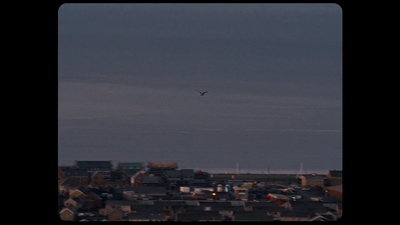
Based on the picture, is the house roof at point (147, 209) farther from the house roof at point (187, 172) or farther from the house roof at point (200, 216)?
the house roof at point (187, 172)

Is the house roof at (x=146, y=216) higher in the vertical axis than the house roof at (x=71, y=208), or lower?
lower

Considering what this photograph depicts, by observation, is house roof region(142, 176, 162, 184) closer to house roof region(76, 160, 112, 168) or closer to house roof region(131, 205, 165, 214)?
house roof region(76, 160, 112, 168)

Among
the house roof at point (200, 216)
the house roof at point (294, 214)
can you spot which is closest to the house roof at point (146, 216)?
the house roof at point (200, 216)

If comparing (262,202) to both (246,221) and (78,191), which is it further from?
(78,191)

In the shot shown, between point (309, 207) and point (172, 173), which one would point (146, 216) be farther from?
point (172, 173)

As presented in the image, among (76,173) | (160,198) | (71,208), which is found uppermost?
(76,173)

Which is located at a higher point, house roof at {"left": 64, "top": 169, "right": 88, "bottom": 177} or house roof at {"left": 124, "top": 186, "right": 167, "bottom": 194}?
house roof at {"left": 64, "top": 169, "right": 88, "bottom": 177}

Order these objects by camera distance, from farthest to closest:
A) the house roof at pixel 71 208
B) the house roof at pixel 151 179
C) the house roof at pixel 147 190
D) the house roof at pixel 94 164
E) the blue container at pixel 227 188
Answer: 1. the house roof at pixel 151 179
2. the blue container at pixel 227 188
3. the house roof at pixel 147 190
4. the house roof at pixel 94 164
5. the house roof at pixel 71 208

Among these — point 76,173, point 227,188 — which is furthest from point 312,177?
point 76,173

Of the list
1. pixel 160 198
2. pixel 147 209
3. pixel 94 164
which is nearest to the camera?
pixel 147 209

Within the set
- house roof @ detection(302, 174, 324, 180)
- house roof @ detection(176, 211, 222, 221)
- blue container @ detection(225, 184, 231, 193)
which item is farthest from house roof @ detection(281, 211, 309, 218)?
house roof @ detection(302, 174, 324, 180)
